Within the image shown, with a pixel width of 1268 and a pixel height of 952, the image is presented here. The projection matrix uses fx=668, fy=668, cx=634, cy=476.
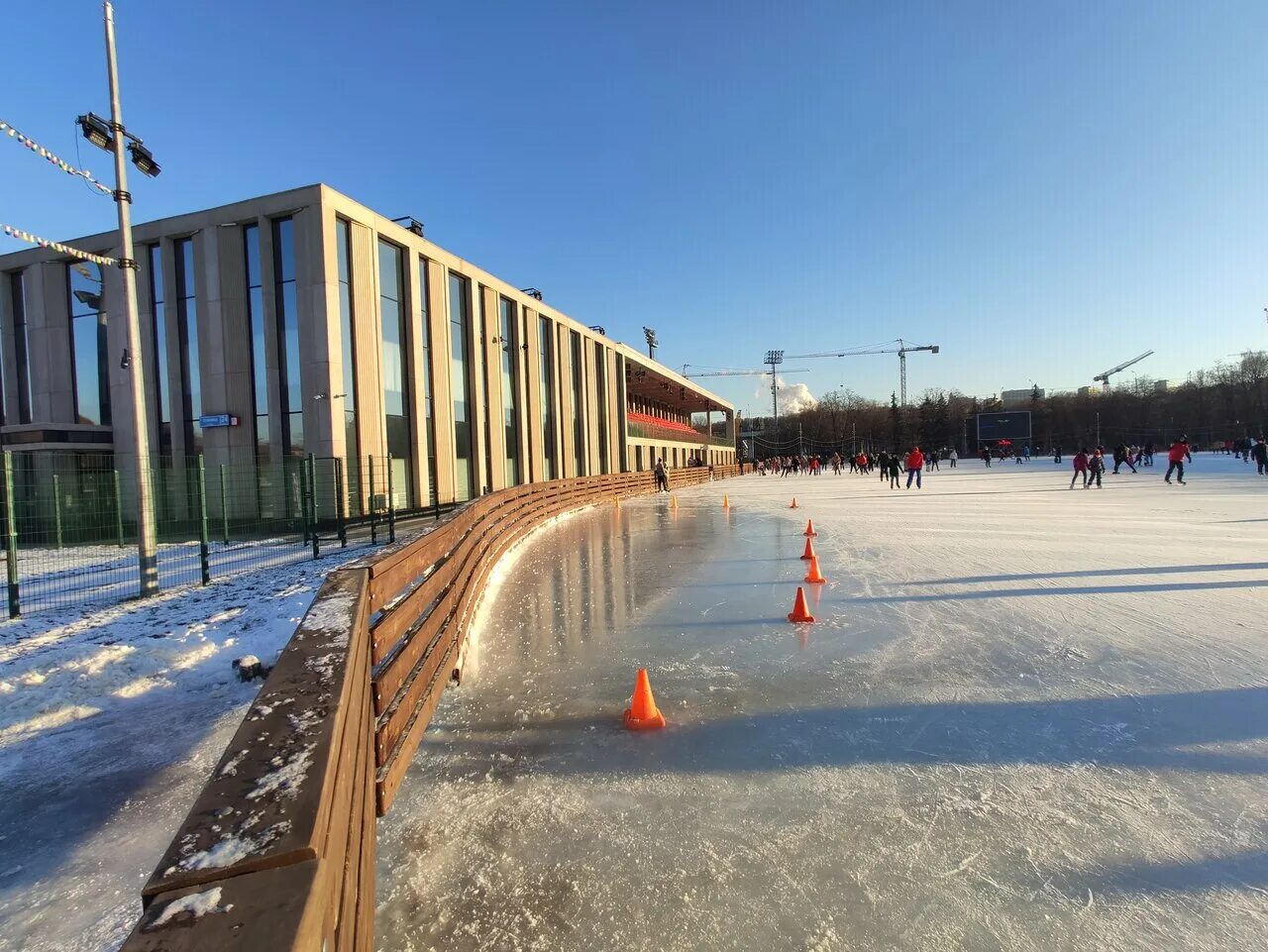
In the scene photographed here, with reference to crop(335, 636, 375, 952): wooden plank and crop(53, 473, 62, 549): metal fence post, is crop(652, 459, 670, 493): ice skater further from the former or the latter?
crop(335, 636, 375, 952): wooden plank

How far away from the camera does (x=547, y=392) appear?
32.2 meters

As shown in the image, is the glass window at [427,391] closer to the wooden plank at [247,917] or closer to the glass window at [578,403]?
the glass window at [578,403]

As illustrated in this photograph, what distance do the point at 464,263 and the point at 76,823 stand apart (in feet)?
78.5

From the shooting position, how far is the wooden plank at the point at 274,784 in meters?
1.30

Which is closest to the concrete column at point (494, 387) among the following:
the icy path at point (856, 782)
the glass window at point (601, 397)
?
the glass window at point (601, 397)

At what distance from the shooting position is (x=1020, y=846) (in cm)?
283

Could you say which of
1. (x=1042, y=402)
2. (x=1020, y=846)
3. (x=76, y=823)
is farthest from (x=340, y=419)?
(x=1042, y=402)

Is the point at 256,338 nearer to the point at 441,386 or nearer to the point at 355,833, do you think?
the point at 441,386

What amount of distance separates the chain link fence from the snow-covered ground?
9.31 ft

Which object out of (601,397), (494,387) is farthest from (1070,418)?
(494,387)

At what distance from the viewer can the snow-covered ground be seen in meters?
2.84

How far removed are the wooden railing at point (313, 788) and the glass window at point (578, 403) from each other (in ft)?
103

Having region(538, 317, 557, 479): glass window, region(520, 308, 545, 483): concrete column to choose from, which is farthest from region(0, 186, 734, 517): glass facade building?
region(538, 317, 557, 479): glass window

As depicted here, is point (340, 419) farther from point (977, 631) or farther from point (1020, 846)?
point (1020, 846)
